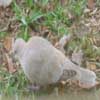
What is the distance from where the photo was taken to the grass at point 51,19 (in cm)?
465

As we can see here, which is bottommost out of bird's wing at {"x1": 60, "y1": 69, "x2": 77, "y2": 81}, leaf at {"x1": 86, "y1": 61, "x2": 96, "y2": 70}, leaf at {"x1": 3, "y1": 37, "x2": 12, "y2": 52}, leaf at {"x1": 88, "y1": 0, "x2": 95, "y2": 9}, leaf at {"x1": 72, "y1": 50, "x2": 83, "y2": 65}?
bird's wing at {"x1": 60, "y1": 69, "x2": 77, "y2": 81}

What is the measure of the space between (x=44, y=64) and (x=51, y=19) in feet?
2.77

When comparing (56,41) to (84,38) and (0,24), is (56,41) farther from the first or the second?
(0,24)

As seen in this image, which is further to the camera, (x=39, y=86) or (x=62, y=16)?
(x=62, y=16)

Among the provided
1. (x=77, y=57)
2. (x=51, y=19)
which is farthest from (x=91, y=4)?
(x=77, y=57)

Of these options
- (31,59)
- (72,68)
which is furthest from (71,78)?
(31,59)

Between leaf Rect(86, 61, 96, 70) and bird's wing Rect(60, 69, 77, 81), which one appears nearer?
bird's wing Rect(60, 69, 77, 81)

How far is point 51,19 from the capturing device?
15.9 ft

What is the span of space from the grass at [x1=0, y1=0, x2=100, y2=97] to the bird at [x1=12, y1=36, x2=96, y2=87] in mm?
318

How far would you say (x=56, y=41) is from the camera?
470 cm

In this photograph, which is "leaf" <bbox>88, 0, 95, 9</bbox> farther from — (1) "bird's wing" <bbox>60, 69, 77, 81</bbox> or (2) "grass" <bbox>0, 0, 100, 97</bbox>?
(1) "bird's wing" <bbox>60, 69, 77, 81</bbox>

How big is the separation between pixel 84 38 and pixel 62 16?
12.3 inches

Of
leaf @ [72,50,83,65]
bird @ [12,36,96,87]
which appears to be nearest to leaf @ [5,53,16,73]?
bird @ [12,36,96,87]

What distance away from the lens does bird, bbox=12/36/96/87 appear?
13.4 ft
